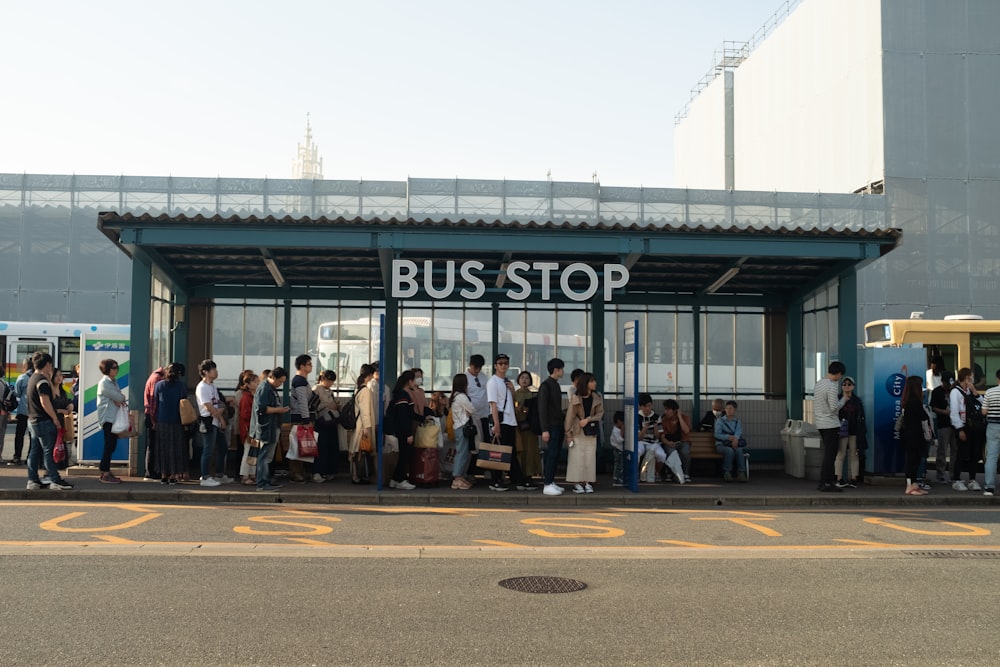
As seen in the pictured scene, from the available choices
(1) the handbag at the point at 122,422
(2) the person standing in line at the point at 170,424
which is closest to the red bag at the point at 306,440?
(2) the person standing in line at the point at 170,424

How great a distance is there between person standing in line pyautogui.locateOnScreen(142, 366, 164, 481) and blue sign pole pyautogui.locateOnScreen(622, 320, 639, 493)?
6624 millimetres

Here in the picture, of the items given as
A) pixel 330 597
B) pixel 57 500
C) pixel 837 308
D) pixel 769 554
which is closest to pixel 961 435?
pixel 837 308

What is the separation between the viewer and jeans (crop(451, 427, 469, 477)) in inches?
532

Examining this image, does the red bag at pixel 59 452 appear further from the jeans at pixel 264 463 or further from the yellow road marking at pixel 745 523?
the yellow road marking at pixel 745 523

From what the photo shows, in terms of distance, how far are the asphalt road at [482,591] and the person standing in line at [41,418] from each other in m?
1.33

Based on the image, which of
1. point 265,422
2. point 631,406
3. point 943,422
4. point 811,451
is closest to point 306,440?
point 265,422

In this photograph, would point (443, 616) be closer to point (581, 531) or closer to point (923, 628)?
point (923, 628)

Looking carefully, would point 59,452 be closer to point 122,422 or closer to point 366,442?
point 122,422

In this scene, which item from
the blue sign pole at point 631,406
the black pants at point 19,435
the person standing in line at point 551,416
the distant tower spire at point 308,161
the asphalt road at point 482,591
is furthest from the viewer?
the distant tower spire at point 308,161

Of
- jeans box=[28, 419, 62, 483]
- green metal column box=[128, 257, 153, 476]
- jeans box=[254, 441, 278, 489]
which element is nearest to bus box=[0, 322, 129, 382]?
green metal column box=[128, 257, 153, 476]

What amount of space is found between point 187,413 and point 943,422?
36.6ft

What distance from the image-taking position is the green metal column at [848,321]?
48.0 ft

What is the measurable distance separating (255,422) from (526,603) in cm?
693

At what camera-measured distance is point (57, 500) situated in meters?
12.0
